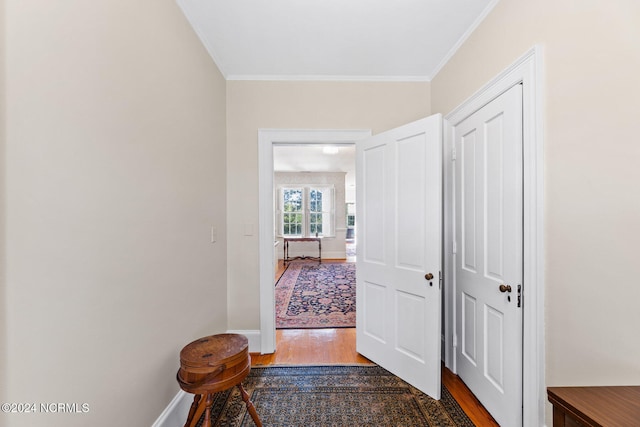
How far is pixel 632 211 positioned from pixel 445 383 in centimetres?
167

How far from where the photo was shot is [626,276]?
1021 millimetres

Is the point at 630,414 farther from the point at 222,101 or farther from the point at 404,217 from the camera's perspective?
the point at 222,101

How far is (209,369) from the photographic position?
1.24m

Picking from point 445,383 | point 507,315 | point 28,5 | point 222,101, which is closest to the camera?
point 28,5

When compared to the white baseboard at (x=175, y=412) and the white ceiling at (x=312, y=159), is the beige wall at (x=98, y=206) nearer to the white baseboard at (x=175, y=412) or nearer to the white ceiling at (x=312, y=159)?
the white baseboard at (x=175, y=412)

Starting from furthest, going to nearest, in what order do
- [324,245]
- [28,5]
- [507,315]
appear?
[324,245] < [507,315] < [28,5]

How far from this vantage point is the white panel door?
1469mm

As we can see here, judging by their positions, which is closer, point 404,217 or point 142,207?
point 142,207

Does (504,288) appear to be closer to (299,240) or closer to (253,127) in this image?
(253,127)

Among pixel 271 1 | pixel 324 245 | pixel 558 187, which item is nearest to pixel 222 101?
pixel 271 1

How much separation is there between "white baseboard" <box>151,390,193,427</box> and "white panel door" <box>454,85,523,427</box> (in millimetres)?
1890

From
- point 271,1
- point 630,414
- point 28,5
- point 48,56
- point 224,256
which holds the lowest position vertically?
point 630,414

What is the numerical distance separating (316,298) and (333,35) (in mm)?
3470

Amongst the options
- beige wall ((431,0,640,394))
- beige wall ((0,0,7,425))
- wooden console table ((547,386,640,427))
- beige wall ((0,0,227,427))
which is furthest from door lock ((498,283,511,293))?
beige wall ((0,0,7,425))
